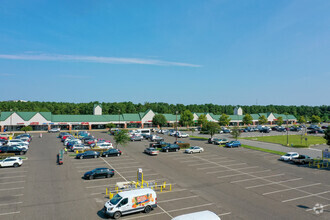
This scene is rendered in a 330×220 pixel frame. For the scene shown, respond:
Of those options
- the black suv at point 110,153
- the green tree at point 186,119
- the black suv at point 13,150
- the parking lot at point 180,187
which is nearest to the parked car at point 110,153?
the black suv at point 110,153

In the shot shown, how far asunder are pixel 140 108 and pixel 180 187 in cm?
13321

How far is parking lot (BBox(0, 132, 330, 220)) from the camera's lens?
758 inches

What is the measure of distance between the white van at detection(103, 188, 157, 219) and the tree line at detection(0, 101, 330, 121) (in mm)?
102917

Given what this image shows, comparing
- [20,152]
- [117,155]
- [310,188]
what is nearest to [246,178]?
[310,188]

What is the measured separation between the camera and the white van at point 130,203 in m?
17.9

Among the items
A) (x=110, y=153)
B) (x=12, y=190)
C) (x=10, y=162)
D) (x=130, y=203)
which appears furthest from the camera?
(x=110, y=153)

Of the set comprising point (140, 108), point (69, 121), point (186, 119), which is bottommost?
point (69, 121)

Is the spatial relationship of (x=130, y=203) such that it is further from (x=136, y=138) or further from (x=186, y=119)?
(x=186, y=119)

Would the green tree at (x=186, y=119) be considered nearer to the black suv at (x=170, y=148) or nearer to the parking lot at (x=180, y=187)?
the black suv at (x=170, y=148)

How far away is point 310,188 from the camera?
26.1m

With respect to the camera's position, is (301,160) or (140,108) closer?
(301,160)

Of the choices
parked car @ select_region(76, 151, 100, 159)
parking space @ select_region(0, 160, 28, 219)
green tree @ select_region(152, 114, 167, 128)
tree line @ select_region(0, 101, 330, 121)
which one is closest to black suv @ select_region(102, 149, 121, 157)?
parked car @ select_region(76, 151, 100, 159)

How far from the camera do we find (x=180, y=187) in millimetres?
25453

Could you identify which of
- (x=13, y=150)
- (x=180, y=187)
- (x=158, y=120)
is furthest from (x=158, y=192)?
(x=158, y=120)
